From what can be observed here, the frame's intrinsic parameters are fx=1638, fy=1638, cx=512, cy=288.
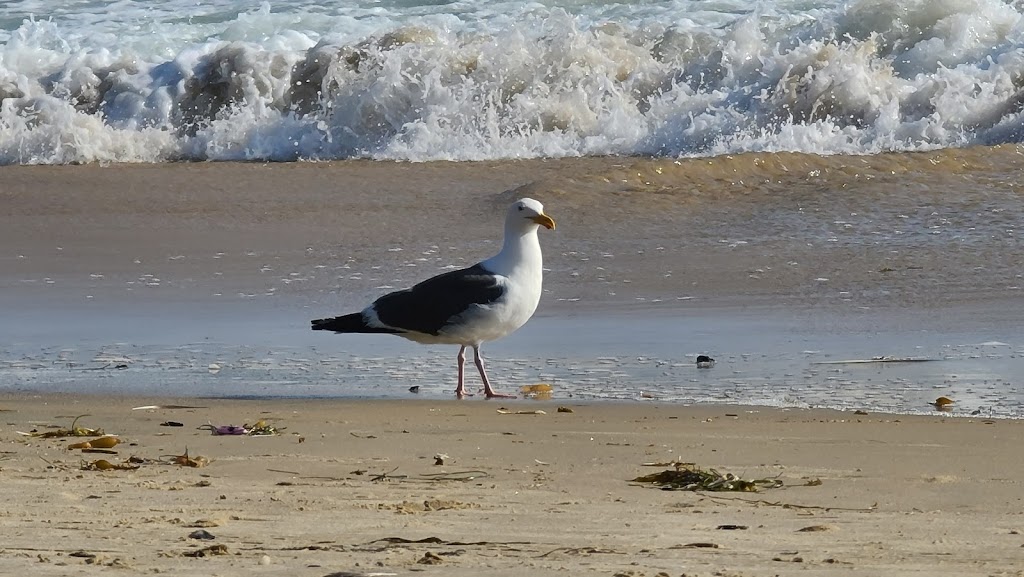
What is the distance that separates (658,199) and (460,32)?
653 centimetres

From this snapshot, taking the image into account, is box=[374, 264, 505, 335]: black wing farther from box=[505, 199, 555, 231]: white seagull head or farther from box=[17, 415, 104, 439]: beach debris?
box=[17, 415, 104, 439]: beach debris

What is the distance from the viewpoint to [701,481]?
14.2 feet

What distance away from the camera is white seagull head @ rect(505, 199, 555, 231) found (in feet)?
23.4

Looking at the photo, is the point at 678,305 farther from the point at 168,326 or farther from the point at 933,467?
the point at 933,467

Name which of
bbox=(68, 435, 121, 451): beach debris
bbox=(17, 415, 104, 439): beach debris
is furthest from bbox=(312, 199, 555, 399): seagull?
bbox=(68, 435, 121, 451): beach debris

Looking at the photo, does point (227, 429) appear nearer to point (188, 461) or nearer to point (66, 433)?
point (66, 433)

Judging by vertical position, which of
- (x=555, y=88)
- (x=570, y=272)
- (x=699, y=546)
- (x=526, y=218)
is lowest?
(x=699, y=546)

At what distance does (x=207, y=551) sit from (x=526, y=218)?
3.93m

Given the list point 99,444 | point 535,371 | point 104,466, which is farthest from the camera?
point 535,371

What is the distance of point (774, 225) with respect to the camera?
34.9ft

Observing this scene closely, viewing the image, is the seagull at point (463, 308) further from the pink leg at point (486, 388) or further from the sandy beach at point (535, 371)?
the sandy beach at point (535, 371)

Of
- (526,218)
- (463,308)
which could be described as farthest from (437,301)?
(526,218)

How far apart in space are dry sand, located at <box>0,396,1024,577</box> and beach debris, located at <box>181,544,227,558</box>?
13 millimetres

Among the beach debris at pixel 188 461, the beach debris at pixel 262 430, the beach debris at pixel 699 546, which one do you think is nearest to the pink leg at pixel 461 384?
the beach debris at pixel 262 430
